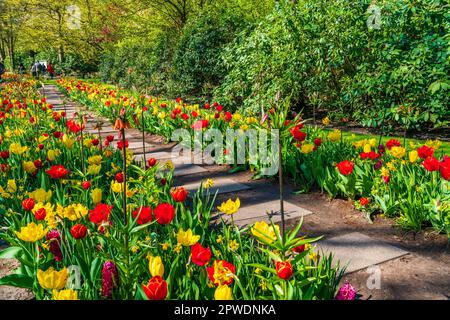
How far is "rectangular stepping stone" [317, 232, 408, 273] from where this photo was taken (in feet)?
8.61

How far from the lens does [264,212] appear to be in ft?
11.8

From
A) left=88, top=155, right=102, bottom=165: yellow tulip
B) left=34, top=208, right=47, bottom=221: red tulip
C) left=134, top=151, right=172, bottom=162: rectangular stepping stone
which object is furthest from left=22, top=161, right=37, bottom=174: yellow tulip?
left=134, top=151, right=172, bottom=162: rectangular stepping stone

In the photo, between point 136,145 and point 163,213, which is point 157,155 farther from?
point 163,213

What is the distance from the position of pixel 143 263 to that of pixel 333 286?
38.3 inches

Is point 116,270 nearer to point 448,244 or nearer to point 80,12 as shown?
point 448,244

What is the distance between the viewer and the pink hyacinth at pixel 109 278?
5.88ft

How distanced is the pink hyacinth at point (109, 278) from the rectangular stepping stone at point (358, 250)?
1.32 m

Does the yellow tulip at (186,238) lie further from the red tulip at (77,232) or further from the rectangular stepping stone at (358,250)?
the rectangular stepping stone at (358,250)

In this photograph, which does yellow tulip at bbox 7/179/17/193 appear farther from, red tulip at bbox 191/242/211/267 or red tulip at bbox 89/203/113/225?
red tulip at bbox 191/242/211/267

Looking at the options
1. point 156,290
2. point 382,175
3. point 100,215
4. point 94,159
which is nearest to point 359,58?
point 382,175

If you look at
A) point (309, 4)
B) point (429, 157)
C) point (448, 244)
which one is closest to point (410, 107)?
point (309, 4)

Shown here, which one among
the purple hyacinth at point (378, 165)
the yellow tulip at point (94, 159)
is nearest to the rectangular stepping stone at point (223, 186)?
the yellow tulip at point (94, 159)

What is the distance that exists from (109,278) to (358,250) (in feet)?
5.78
